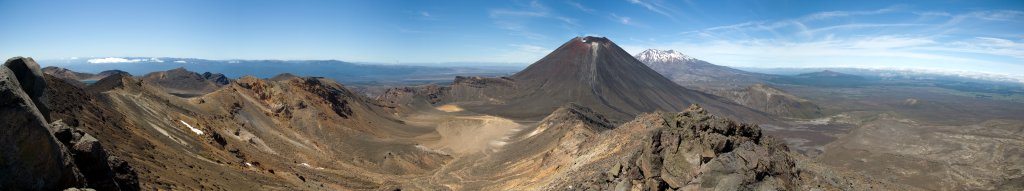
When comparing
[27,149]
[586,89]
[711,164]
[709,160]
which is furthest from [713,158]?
[586,89]

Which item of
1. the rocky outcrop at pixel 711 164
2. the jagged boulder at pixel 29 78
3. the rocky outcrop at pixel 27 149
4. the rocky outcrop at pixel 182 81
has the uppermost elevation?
the jagged boulder at pixel 29 78

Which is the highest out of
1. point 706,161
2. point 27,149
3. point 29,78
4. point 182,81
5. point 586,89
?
point 29,78

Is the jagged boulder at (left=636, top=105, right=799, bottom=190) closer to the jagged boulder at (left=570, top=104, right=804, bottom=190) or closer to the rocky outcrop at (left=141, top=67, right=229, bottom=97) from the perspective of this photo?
the jagged boulder at (left=570, top=104, right=804, bottom=190)

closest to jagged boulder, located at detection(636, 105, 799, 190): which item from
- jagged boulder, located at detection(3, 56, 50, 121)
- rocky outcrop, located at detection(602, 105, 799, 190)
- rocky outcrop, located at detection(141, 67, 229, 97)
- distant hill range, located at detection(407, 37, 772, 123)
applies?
rocky outcrop, located at detection(602, 105, 799, 190)

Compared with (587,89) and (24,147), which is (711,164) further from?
(587,89)

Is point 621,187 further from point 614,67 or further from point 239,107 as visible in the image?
point 614,67

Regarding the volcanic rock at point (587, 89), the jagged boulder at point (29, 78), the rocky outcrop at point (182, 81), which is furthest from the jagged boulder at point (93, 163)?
the rocky outcrop at point (182, 81)

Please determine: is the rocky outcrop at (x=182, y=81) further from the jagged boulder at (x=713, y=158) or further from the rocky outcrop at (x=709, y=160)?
the jagged boulder at (x=713, y=158)

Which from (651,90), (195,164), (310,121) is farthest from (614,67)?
(195,164)
